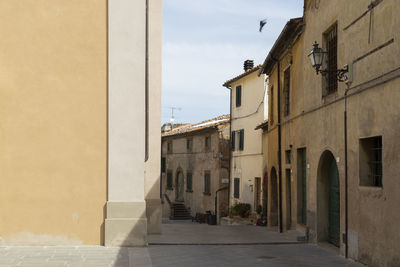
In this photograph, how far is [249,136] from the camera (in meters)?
28.2

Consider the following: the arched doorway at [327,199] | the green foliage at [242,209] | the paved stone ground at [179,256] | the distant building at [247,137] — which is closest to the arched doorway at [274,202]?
the distant building at [247,137]

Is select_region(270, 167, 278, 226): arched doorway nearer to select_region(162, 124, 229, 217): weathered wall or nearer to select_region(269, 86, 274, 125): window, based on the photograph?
select_region(269, 86, 274, 125): window

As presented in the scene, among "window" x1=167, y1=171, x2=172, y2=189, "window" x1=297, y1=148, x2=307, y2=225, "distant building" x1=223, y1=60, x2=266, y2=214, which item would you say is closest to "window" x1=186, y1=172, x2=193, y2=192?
"window" x1=167, y1=171, x2=172, y2=189

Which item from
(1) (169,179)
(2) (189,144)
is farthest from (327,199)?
(1) (169,179)

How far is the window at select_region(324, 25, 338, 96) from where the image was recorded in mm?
11750

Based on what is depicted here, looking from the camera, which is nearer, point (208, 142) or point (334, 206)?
point (334, 206)

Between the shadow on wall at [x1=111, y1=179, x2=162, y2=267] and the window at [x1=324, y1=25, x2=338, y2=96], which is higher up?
the window at [x1=324, y1=25, x2=338, y2=96]

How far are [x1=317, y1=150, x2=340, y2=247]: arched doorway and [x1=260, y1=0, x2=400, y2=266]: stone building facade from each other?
23mm

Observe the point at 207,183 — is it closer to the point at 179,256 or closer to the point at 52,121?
the point at 52,121

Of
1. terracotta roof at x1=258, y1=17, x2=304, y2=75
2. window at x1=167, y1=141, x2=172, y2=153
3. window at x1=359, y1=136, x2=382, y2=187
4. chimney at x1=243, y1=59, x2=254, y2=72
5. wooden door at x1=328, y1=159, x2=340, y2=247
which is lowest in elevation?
wooden door at x1=328, y1=159, x2=340, y2=247

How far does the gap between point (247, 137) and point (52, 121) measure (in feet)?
61.7

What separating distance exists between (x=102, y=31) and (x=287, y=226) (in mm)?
9142

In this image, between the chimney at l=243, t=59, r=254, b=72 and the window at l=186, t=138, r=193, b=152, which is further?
the window at l=186, t=138, r=193, b=152

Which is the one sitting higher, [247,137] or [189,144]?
[247,137]
